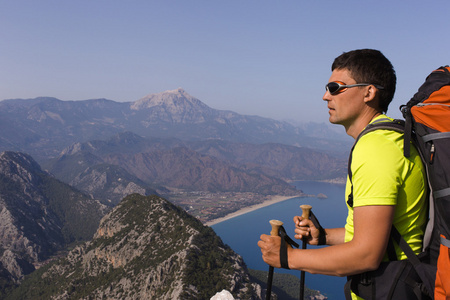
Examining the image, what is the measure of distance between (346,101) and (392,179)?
2.92ft

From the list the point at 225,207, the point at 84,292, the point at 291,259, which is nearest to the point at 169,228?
the point at 84,292

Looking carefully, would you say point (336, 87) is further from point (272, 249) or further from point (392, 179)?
point (272, 249)

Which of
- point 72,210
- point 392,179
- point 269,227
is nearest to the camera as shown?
point 392,179

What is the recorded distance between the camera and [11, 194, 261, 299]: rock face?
40.2 meters

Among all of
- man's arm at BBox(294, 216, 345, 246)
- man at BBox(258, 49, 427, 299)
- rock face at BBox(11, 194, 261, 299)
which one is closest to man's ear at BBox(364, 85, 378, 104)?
man at BBox(258, 49, 427, 299)

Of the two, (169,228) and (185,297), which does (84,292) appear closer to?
(169,228)

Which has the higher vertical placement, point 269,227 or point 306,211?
point 306,211

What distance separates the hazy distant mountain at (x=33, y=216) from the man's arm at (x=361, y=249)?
102 m

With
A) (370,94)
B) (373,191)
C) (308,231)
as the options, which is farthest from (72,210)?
(373,191)

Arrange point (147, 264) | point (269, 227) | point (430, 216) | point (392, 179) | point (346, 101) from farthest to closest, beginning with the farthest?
1. point (269, 227)
2. point (147, 264)
3. point (346, 101)
4. point (430, 216)
5. point (392, 179)

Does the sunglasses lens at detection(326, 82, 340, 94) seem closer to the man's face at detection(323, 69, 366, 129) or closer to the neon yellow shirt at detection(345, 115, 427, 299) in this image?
the man's face at detection(323, 69, 366, 129)

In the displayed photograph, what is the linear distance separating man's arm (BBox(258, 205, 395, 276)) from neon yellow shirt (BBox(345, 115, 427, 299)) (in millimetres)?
76

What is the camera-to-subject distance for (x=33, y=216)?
127312mm

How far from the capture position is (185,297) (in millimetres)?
34500
